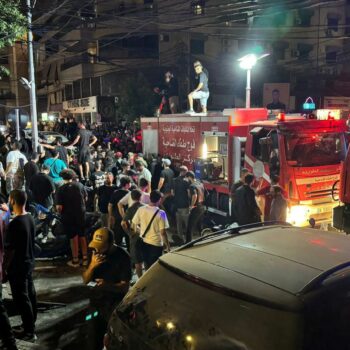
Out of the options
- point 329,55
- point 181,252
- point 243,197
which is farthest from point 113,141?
point 329,55

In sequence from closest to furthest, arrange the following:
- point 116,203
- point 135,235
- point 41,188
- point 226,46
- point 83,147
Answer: point 135,235 → point 116,203 → point 41,188 → point 83,147 → point 226,46

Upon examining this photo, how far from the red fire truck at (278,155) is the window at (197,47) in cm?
2363

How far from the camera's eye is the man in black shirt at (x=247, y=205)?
7473mm

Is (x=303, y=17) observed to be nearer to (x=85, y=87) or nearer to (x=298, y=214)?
(x=85, y=87)

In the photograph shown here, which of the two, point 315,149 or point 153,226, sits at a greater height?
point 315,149

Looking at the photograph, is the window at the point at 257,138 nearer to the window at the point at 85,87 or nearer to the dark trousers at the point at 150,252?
the dark trousers at the point at 150,252

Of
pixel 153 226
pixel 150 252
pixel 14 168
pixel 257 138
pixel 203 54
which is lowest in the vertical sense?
pixel 150 252

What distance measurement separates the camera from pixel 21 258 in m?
4.96

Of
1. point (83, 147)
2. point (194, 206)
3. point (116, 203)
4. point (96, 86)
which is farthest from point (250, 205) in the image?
point (96, 86)

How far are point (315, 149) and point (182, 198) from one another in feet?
9.16

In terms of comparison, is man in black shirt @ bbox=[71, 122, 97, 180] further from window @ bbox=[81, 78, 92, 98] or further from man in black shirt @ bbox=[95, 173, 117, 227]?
window @ bbox=[81, 78, 92, 98]

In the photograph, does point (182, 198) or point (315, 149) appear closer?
point (315, 149)

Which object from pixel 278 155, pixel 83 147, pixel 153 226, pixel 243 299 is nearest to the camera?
pixel 243 299

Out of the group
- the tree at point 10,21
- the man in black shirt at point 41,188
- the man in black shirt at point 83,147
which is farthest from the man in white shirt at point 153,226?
the tree at point 10,21
